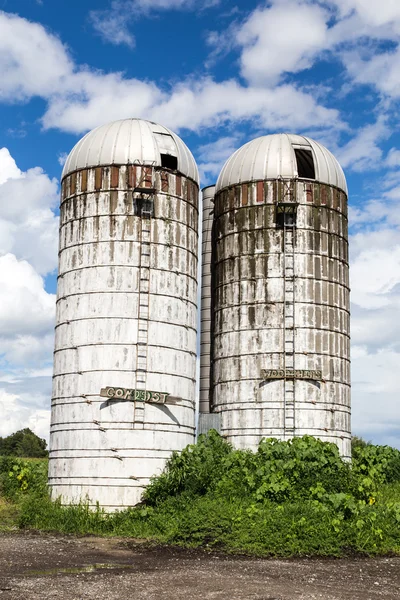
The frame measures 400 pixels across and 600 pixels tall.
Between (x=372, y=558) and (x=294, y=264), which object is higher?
(x=294, y=264)

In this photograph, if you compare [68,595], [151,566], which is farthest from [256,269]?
[68,595]

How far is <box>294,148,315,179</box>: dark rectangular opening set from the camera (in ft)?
112

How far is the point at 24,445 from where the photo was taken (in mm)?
82562

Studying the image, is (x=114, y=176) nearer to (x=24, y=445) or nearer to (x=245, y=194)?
(x=245, y=194)

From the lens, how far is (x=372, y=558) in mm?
19891

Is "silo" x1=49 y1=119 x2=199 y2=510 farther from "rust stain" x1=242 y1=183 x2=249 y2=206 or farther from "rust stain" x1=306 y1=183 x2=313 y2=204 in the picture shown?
"rust stain" x1=306 y1=183 x2=313 y2=204

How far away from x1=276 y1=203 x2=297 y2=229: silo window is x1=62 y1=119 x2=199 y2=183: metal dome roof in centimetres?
417

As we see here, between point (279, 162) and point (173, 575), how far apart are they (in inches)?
826

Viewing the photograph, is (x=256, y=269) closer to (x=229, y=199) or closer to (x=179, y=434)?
(x=229, y=199)

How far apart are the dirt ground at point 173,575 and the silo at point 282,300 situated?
11.3 m

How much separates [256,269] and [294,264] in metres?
1.68

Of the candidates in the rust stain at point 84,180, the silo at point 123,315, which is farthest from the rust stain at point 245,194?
the rust stain at point 84,180

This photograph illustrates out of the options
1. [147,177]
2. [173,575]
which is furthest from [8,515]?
[147,177]

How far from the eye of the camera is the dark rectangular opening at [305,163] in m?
34.2
